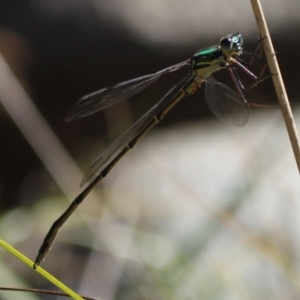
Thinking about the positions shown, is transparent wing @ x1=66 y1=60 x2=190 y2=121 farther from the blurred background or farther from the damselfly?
the blurred background

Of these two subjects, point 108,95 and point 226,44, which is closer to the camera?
point 226,44

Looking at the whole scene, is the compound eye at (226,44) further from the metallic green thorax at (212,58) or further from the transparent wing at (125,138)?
the transparent wing at (125,138)

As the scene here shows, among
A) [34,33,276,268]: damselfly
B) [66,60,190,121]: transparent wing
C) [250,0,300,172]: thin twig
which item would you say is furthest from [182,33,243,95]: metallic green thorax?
[250,0,300,172]: thin twig

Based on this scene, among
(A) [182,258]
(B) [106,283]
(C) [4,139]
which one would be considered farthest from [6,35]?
(A) [182,258]

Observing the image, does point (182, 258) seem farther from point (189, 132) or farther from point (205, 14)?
point (205, 14)

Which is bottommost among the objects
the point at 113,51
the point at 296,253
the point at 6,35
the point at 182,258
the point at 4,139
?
the point at 296,253

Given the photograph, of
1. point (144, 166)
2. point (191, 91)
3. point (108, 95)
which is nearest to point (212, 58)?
point (191, 91)

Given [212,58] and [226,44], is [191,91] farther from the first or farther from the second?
[226,44]
